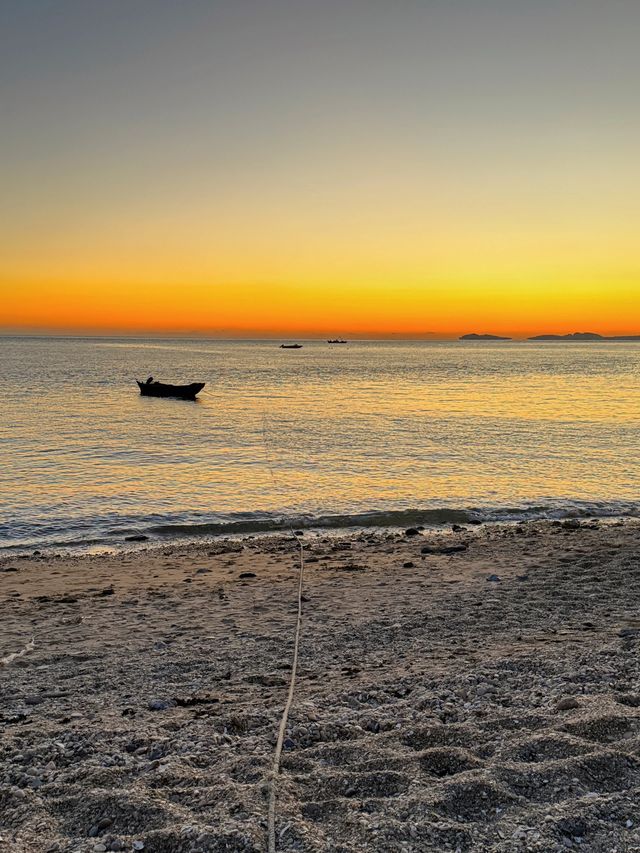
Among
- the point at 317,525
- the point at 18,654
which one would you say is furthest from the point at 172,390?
the point at 18,654

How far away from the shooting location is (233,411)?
41406mm

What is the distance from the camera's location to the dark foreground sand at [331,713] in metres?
3.68

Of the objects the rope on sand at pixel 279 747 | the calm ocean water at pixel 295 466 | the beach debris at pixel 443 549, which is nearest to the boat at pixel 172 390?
the calm ocean water at pixel 295 466

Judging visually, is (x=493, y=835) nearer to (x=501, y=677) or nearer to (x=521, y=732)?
(x=521, y=732)

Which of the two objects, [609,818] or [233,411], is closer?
[609,818]

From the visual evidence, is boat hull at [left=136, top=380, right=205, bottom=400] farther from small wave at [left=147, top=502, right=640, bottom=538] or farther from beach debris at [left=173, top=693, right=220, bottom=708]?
beach debris at [left=173, top=693, right=220, bottom=708]

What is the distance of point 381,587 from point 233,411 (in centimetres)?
3213

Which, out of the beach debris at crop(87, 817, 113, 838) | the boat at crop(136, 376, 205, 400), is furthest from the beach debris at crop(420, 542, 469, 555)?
the boat at crop(136, 376, 205, 400)

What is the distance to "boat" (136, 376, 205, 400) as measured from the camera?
48600 millimetres

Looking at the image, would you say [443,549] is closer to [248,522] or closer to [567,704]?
[248,522]

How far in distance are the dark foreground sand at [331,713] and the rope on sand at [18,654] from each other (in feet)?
0.30

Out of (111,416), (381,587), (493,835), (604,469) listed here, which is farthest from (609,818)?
(111,416)

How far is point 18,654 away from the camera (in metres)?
7.29

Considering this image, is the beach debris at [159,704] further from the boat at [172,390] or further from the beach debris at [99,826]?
the boat at [172,390]
